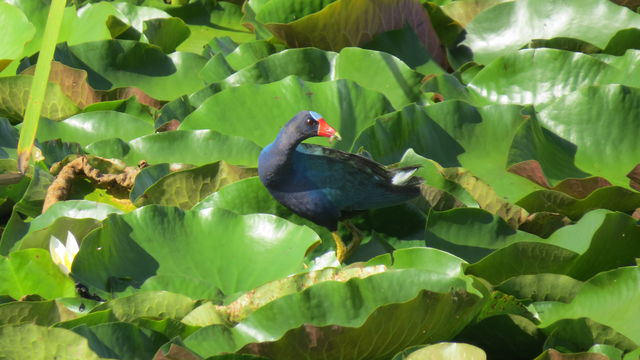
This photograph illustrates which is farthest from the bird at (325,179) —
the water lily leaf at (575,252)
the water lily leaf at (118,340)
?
the water lily leaf at (118,340)

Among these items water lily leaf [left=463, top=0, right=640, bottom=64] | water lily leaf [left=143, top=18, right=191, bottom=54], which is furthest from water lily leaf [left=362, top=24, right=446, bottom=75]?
water lily leaf [left=143, top=18, right=191, bottom=54]

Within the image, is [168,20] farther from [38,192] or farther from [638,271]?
[638,271]

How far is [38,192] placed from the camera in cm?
274

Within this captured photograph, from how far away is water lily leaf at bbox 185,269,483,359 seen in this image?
185 centimetres

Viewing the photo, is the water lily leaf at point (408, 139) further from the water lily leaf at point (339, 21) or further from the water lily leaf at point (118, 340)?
the water lily leaf at point (118, 340)

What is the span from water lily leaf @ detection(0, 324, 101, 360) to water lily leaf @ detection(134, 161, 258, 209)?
0.78 metres

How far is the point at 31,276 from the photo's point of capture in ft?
7.55

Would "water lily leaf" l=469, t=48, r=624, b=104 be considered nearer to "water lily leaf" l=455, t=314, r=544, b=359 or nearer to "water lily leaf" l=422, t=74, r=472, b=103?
"water lily leaf" l=422, t=74, r=472, b=103

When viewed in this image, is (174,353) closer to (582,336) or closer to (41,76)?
(41,76)

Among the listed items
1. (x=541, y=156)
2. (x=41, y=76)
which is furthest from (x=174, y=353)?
(x=541, y=156)

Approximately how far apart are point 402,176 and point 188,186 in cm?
57

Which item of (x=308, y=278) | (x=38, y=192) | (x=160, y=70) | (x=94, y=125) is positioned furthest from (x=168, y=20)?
(x=308, y=278)

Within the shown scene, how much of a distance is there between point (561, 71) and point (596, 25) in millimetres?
484

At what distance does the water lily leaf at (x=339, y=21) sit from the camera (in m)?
3.48
